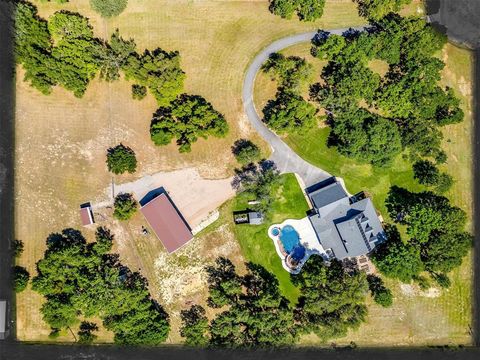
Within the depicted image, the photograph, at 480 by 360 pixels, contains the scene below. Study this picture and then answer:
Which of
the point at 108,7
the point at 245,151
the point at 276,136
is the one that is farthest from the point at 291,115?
the point at 108,7

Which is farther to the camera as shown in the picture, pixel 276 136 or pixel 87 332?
pixel 276 136

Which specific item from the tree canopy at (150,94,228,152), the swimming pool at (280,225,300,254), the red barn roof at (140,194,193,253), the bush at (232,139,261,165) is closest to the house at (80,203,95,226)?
the red barn roof at (140,194,193,253)

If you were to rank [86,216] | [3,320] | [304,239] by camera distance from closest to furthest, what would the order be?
[86,216] → [3,320] → [304,239]

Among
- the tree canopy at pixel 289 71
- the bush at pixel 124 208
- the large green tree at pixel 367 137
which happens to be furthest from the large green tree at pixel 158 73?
the large green tree at pixel 367 137

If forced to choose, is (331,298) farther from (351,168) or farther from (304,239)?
(351,168)

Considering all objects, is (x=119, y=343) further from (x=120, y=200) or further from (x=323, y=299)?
(x=323, y=299)

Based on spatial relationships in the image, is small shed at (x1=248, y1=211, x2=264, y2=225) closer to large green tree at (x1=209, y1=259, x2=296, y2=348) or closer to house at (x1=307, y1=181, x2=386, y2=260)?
large green tree at (x1=209, y1=259, x2=296, y2=348)

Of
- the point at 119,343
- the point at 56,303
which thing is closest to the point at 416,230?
the point at 119,343

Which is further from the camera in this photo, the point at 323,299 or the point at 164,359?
the point at 164,359
